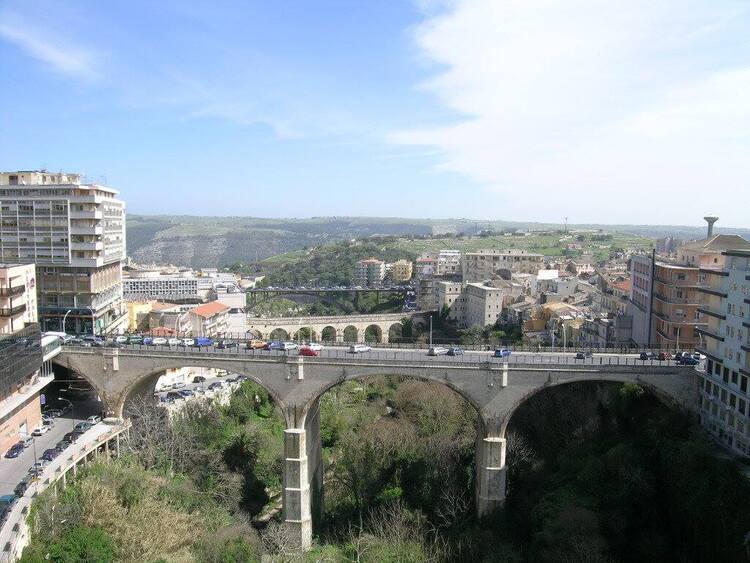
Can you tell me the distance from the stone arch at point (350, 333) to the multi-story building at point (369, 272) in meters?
33.5

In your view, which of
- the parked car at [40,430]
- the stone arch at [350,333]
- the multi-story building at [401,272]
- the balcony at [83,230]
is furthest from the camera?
the multi-story building at [401,272]

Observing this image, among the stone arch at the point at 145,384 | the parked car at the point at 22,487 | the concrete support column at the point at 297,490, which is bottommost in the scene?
the concrete support column at the point at 297,490

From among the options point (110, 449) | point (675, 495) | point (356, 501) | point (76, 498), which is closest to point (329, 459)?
point (356, 501)

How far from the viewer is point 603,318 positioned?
43.4 meters

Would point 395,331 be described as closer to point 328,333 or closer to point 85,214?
point 328,333

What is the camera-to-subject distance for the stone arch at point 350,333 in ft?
222

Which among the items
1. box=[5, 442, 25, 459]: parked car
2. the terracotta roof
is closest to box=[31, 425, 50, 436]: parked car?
box=[5, 442, 25, 459]: parked car

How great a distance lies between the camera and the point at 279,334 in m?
64.4

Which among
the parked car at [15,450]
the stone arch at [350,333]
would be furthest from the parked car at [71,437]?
the stone arch at [350,333]

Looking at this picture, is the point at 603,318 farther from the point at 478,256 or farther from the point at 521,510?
the point at 478,256

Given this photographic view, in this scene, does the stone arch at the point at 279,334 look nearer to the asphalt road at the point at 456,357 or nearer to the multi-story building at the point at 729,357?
the asphalt road at the point at 456,357

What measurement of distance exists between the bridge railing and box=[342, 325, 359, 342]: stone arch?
3516 centimetres

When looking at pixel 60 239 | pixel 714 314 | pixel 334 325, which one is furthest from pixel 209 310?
pixel 714 314

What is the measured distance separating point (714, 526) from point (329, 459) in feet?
69.7
